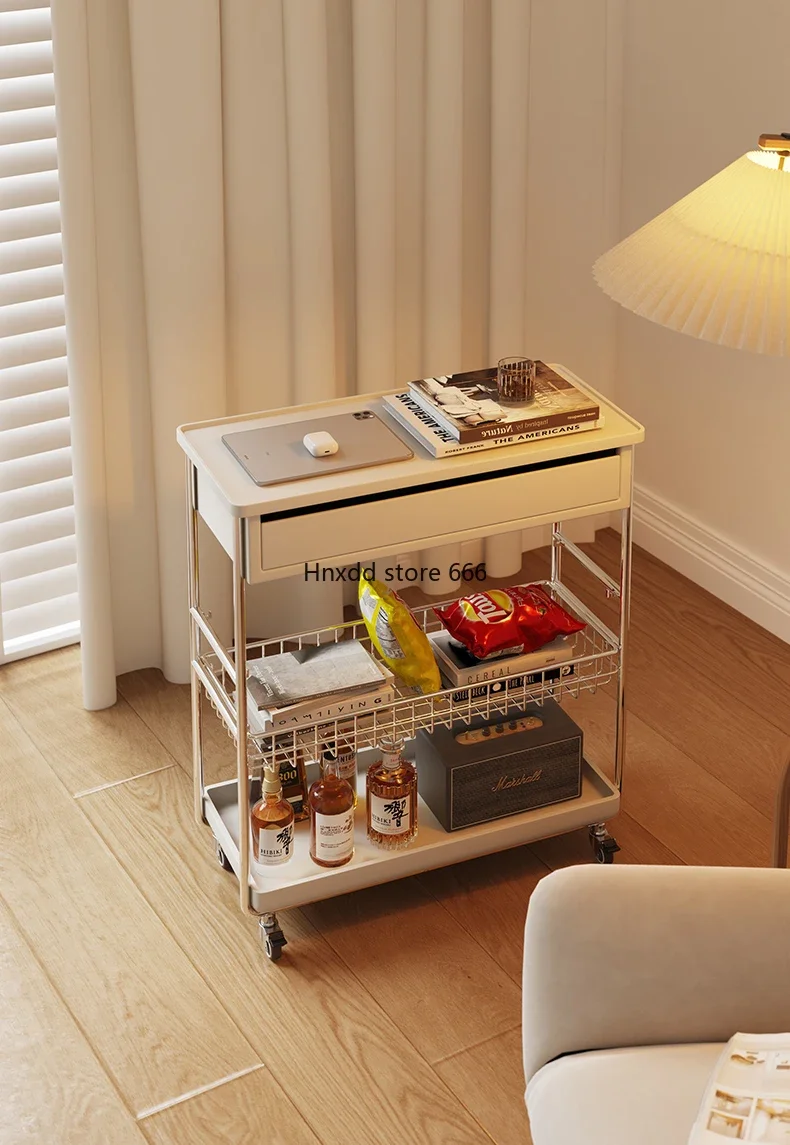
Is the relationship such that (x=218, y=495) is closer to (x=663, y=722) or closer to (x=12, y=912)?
(x=12, y=912)

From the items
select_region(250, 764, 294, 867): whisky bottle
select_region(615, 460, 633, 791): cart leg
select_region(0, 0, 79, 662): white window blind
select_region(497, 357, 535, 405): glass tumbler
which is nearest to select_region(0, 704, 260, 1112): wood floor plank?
select_region(250, 764, 294, 867): whisky bottle

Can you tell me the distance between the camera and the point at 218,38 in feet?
7.66

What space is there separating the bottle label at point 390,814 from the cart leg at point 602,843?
0.34m

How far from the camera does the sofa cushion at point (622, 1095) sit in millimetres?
1321

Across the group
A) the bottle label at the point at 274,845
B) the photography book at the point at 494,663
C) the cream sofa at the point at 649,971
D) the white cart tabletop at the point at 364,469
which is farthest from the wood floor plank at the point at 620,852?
the cream sofa at the point at 649,971

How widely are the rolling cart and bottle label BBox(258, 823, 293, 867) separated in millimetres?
24

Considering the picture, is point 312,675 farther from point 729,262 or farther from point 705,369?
point 705,369

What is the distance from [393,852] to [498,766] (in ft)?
0.67

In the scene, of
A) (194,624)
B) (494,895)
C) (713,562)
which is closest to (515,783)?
(494,895)

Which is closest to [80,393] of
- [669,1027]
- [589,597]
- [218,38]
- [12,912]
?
[218,38]

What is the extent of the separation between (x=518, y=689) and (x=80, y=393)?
0.94m

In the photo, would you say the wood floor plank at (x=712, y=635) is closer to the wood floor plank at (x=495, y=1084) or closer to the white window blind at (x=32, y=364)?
the wood floor plank at (x=495, y=1084)

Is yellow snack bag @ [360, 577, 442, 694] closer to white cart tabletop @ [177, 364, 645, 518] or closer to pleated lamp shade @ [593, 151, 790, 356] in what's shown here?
white cart tabletop @ [177, 364, 645, 518]

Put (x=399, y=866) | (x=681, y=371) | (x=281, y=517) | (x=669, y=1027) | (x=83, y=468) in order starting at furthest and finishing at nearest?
(x=681, y=371) → (x=83, y=468) → (x=399, y=866) → (x=281, y=517) → (x=669, y=1027)
